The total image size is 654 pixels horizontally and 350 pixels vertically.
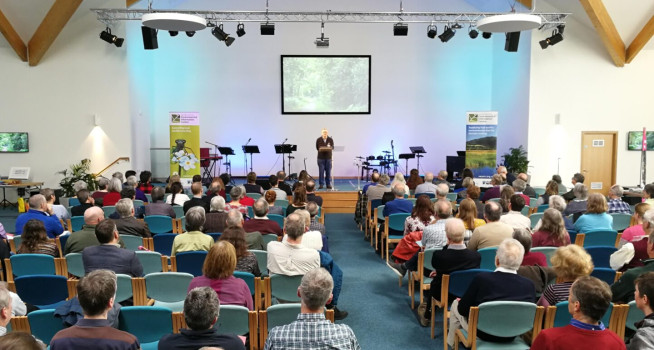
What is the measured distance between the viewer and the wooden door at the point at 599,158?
14.2 metres

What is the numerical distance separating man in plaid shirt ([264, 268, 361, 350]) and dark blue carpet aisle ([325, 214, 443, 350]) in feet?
6.97

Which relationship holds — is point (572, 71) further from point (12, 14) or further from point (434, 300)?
point (12, 14)

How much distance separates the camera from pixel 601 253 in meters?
5.07

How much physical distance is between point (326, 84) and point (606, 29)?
311 inches

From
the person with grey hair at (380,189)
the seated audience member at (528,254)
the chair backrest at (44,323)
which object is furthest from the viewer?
the person with grey hair at (380,189)

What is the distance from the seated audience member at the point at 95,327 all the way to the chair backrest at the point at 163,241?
2920mm

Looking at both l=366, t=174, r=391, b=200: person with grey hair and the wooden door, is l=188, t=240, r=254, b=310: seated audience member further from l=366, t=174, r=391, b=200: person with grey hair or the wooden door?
the wooden door

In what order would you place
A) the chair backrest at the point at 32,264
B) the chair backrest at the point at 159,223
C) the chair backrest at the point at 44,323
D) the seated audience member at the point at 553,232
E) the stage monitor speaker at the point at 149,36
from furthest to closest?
1. the stage monitor speaker at the point at 149,36
2. the chair backrest at the point at 159,223
3. the seated audience member at the point at 553,232
4. the chair backrest at the point at 32,264
5. the chair backrest at the point at 44,323

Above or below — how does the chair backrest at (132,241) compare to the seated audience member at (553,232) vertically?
below

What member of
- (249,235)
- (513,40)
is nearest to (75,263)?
(249,235)

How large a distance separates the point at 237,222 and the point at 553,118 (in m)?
11.7

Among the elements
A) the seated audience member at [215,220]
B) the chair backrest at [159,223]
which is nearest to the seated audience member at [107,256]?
the seated audience member at [215,220]

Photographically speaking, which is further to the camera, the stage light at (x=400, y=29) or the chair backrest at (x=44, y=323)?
the stage light at (x=400, y=29)

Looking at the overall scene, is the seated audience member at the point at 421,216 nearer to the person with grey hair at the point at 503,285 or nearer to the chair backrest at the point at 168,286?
the person with grey hair at the point at 503,285
